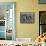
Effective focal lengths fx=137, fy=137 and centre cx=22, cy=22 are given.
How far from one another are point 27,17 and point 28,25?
0.28m

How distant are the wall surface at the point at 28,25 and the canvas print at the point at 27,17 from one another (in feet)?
0.34

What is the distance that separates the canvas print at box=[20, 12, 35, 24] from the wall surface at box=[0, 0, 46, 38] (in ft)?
0.34

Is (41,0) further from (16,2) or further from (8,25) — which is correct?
(8,25)

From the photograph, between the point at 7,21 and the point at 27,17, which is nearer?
the point at 27,17

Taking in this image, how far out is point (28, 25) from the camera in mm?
4676

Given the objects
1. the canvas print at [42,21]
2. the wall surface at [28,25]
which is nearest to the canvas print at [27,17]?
the wall surface at [28,25]

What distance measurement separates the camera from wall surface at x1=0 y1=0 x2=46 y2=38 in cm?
461

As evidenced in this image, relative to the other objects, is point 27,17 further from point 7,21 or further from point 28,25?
point 7,21

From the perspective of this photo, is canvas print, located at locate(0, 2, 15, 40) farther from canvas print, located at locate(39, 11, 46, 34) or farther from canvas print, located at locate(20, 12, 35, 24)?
canvas print, located at locate(39, 11, 46, 34)

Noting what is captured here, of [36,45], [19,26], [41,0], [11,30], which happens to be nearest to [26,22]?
[19,26]

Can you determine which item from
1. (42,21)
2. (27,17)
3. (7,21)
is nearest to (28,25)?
(27,17)

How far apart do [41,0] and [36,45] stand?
3.51m

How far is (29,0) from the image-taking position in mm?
4641

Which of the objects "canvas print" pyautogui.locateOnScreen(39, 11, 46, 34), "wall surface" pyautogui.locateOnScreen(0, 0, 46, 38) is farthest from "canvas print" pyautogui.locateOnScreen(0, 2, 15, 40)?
"canvas print" pyautogui.locateOnScreen(39, 11, 46, 34)
